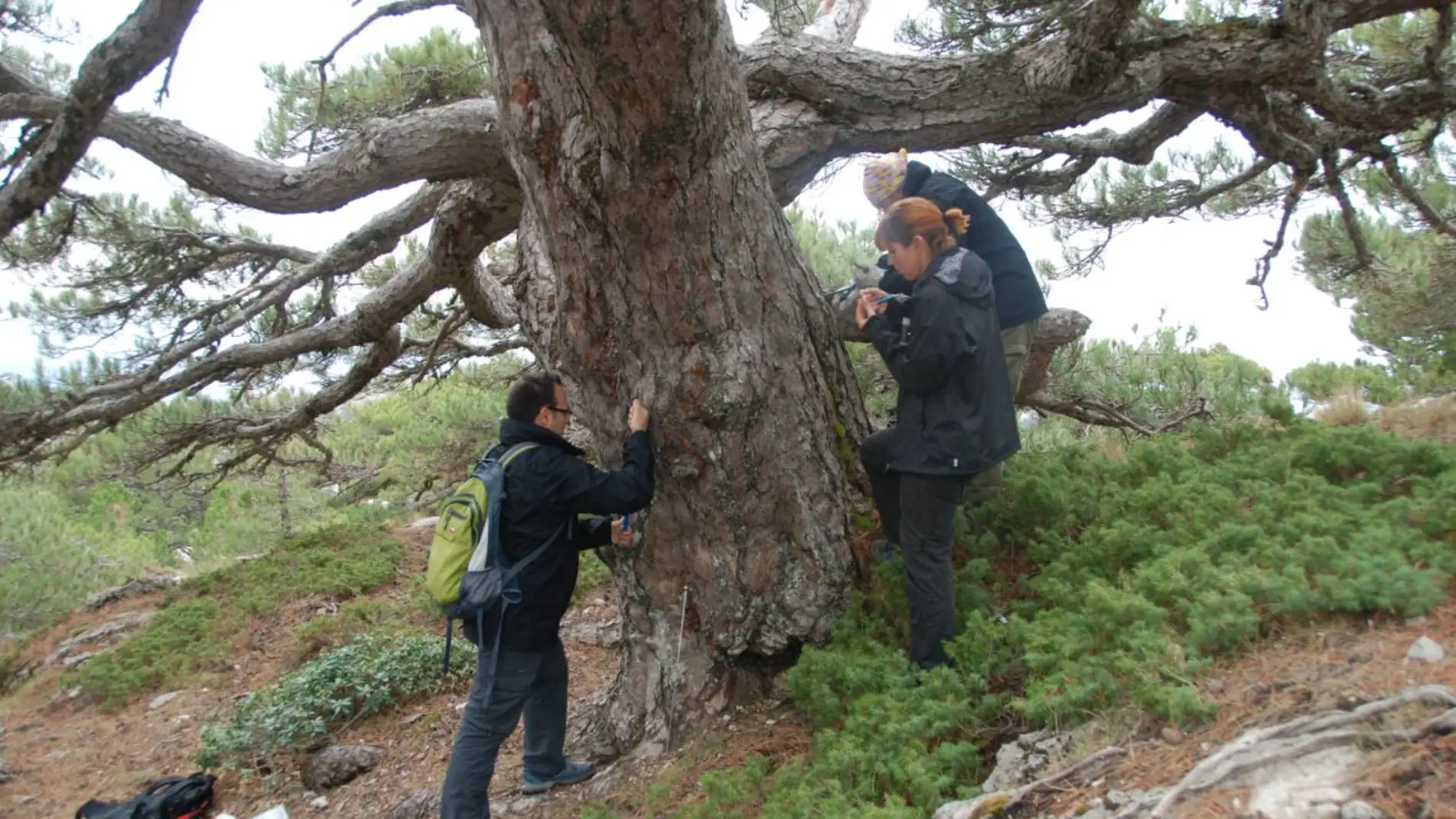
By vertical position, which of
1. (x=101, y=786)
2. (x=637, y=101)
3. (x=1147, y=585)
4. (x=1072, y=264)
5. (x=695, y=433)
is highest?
(x=637, y=101)

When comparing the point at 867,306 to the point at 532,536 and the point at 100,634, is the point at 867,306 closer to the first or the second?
the point at 532,536

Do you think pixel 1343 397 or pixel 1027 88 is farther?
pixel 1343 397

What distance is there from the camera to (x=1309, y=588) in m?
3.13

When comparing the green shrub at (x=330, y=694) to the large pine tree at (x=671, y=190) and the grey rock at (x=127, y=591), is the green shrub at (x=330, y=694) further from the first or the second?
the grey rock at (x=127, y=591)

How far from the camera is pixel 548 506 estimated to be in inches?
160

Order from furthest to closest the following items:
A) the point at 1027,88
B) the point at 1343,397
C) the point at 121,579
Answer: the point at 121,579, the point at 1343,397, the point at 1027,88

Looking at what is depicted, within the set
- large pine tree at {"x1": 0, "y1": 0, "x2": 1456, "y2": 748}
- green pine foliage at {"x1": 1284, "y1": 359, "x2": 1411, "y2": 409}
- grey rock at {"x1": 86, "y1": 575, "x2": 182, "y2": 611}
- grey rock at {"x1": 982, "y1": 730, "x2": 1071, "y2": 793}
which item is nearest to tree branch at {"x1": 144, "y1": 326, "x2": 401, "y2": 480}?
large pine tree at {"x1": 0, "y1": 0, "x2": 1456, "y2": 748}

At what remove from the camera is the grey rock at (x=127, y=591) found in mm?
10617

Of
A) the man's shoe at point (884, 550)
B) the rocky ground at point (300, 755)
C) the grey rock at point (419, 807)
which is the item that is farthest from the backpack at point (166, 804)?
the man's shoe at point (884, 550)

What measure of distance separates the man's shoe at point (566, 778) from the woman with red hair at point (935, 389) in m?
1.84

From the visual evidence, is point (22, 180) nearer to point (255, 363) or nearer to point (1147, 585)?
point (255, 363)

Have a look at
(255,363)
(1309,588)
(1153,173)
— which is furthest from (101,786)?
(1153,173)

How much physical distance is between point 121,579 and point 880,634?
13.3 meters

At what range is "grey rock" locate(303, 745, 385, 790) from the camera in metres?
6.01
